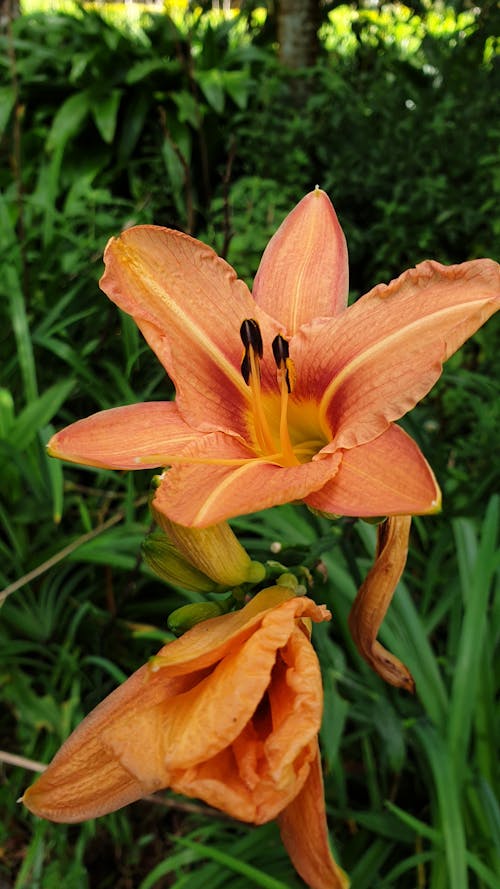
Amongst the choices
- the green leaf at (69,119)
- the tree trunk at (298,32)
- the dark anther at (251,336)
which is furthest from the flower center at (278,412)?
the tree trunk at (298,32)

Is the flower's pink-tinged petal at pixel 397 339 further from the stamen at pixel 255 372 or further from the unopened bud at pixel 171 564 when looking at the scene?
the unopened bud at pixel 171 564

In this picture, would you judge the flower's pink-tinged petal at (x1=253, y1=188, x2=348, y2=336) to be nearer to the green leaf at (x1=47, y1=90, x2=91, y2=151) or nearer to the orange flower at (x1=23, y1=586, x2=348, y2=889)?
the orange flower at (x1=23, y1=586, x2=348, y2=889)

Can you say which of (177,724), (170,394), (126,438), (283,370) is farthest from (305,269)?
(170,394)

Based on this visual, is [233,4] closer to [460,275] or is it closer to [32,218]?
[32,218]

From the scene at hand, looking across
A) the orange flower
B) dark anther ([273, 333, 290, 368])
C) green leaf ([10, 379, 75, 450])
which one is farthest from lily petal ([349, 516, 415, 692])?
green leaf ([10, 379, 75, 450])

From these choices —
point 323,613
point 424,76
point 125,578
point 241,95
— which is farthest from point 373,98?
point 323,613

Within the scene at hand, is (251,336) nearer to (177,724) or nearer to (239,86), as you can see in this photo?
(177,724)
